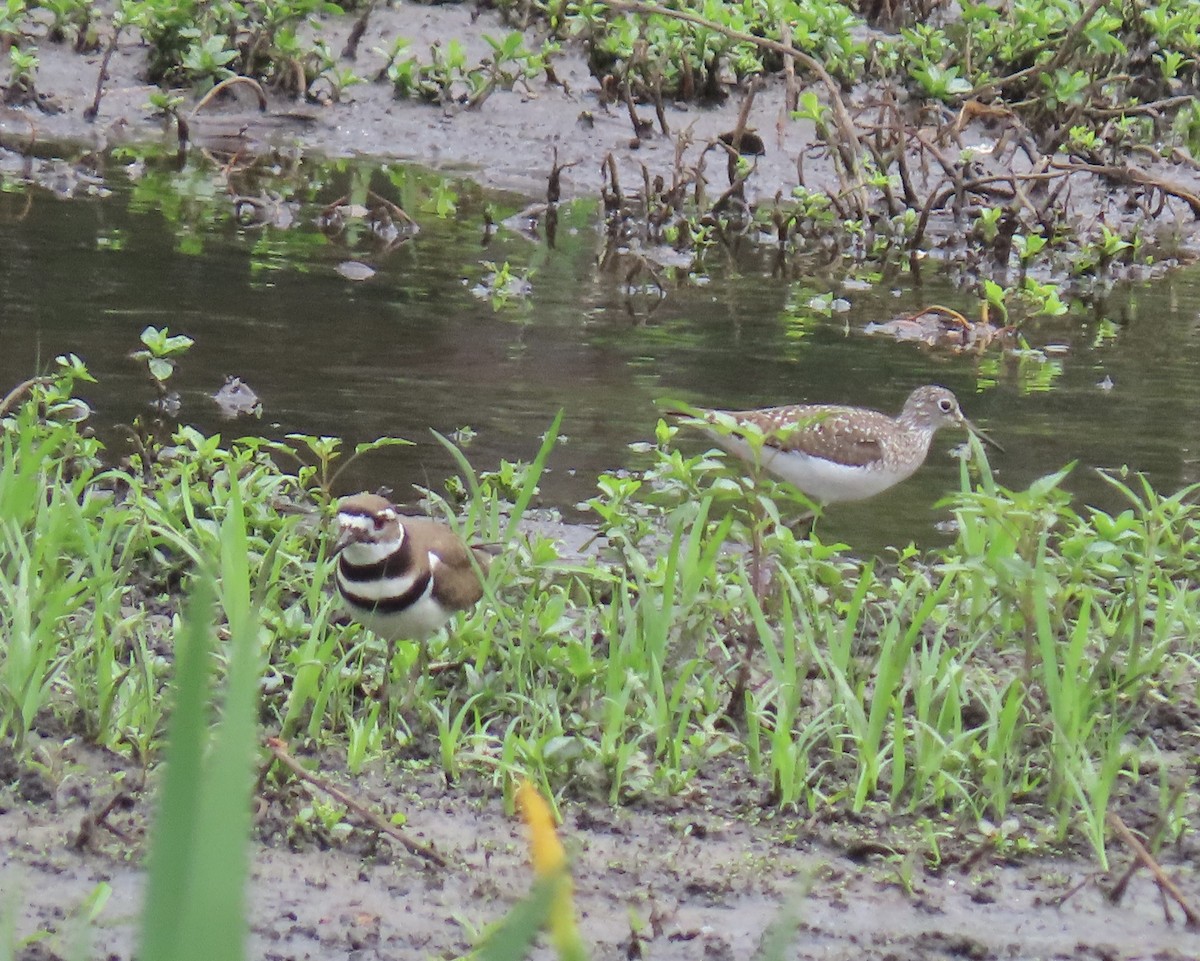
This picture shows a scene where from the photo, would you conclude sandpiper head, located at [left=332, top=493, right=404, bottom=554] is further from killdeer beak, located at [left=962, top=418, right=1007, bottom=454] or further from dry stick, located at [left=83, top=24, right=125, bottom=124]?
dry stick, located at [left=83, top=24, right=125, bottom=124]

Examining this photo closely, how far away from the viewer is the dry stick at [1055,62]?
1250 centimetres

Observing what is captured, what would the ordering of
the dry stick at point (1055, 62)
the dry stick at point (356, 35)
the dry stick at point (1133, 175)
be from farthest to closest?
the dry stick at point (356, 35) → the dry stick at point (1055, 62) → the dry stick at point (1133, 175)

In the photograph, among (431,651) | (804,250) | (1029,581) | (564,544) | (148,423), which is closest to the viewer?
(1029,581)

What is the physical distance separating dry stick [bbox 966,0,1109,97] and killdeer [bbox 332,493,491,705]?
9.10 m

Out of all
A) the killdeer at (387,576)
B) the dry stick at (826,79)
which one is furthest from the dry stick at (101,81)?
the killdeer at (387,576)

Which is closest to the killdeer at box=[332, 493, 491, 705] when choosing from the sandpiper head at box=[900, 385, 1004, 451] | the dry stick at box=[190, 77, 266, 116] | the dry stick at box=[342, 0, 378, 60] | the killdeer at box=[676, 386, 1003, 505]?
the killdeer at box=[676, 386, 1003, 505]

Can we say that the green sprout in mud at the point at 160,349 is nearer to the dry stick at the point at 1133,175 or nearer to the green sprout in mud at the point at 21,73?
the dry stick at the point at 1133,175

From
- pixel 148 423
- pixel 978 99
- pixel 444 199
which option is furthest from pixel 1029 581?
pixel 978 99

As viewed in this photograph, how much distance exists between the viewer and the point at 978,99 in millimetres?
13352

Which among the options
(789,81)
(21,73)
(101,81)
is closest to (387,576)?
(789,81)

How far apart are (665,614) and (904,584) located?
117cm

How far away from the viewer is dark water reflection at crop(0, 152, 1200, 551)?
7.54 meters

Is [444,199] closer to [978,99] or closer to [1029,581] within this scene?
[978,99]

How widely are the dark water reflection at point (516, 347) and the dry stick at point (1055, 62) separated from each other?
1975 millimetres
